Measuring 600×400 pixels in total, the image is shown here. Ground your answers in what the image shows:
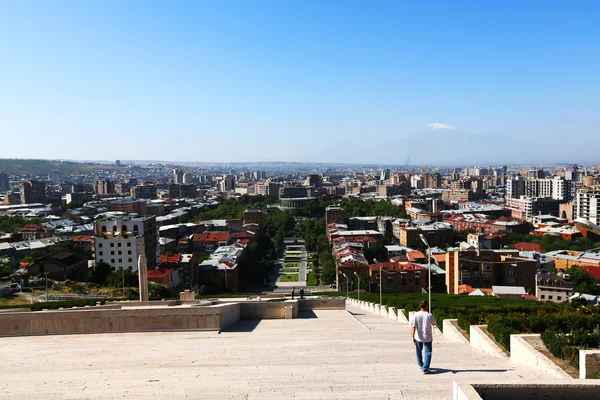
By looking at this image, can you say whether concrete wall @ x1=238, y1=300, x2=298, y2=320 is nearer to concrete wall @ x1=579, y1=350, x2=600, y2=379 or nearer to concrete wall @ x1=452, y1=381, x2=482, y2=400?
concrete wall @ x1=579, y1=350, x2=600, y2=379

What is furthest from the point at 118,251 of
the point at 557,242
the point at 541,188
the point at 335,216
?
the point at 541,188

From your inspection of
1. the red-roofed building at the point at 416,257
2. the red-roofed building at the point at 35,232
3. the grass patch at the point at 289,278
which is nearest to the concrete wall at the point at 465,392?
the grass patch at the point at 289,278

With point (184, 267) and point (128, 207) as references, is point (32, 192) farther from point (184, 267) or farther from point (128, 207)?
point (184, 267)

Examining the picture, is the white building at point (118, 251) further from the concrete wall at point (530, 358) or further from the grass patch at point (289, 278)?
the concrete wall at point (530, 358)

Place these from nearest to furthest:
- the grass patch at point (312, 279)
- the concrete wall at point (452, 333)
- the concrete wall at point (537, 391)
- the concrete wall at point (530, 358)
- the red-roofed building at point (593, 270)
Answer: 1. the concrete wall at point (537, 391)
2. the concrete wall at point (530, 358)
3. the concrete wall at point (452, 333)
4. the red-roofed building at point (593, 270)
5. the grass patch at point (312, 279)

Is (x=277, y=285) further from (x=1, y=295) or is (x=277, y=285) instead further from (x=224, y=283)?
(x=1, y=295)

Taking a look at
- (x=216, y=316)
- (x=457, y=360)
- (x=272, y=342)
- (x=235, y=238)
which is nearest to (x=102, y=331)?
(x=216, y=316)

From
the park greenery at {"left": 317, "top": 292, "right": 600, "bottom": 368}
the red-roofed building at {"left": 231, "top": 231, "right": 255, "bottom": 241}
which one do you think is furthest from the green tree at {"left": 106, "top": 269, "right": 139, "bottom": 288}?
the red-roofed building at {"left": 231, "top": 231, "right": 255, "bottom": 241}
